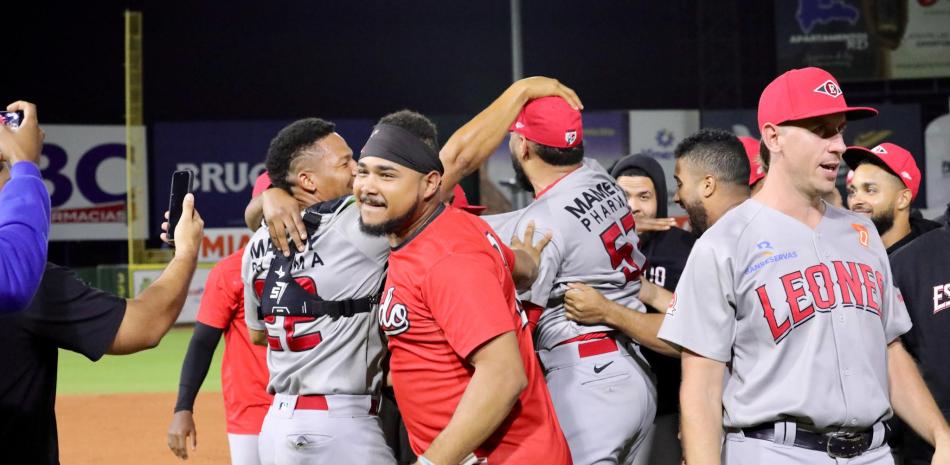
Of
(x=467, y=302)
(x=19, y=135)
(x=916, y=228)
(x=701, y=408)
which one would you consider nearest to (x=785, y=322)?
(x=701, y=408)

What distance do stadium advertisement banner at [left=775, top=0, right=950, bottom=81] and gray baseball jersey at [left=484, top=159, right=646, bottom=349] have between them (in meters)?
19.8

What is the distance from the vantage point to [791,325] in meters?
3.42

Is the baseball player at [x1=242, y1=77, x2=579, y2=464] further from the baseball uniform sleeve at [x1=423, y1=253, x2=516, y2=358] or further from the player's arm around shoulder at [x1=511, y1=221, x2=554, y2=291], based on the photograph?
the baseball uniform sleeve at [x1=423, y1=253, x2=516, y2=358]

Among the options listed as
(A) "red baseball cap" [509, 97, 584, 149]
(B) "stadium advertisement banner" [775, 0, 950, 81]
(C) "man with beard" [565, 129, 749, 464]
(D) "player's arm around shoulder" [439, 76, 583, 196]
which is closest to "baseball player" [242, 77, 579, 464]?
(D) "player's arm around shoulder" [439, 76, 583, 196]

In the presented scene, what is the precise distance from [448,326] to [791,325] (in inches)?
43.9

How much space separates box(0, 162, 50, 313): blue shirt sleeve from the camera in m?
2.80

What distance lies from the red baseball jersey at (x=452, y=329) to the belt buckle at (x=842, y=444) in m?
0.85

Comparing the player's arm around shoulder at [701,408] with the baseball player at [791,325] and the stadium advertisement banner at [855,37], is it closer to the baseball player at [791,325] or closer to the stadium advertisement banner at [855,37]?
the baseball player at [791,325]

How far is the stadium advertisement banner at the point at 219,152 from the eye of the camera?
24406 millimetres

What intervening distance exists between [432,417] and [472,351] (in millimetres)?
413

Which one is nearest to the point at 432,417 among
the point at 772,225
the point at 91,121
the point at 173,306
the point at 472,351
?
the point at 472,351

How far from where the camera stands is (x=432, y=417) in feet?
11.4

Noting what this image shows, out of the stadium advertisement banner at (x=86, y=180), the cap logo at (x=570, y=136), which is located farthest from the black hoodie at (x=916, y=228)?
the stadium advertisement banner at (x=86, y=180)

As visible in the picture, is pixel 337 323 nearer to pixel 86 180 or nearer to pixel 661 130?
pixel 661 130
